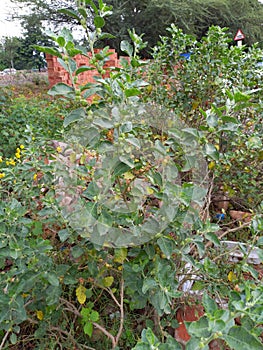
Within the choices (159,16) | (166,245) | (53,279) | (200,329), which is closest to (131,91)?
(166,245)

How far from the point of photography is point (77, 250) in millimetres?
1186

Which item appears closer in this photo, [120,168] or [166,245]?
[120,168]

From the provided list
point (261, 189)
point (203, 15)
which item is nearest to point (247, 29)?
point (203, 15)

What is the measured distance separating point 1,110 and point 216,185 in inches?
118

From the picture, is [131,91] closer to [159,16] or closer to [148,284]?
[148,284]

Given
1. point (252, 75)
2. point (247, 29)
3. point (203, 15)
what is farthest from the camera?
point (247, 29)

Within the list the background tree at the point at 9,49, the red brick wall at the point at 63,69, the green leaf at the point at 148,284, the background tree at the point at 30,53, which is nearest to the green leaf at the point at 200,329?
the green leaf at the point at 148,284

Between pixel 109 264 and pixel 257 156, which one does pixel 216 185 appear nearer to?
pixel 257 156

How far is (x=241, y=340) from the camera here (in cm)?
68

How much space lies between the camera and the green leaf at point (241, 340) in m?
0.67

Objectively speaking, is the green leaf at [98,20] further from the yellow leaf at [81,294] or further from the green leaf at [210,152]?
the yellow leaf at [81,294]

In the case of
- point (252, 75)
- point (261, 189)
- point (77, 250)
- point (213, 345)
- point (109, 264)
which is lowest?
point (213, 345)

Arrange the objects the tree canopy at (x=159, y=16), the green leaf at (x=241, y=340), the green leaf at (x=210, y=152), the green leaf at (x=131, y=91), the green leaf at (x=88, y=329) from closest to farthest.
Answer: the green leaf at (x=241, y=340) < the green leaf at (x=131, y=91) < the green leaf at (x=210, y=152) < the green leaf at (x=88, y=329) < the tree canopy at (x=159, y=16)

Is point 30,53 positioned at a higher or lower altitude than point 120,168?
lower
